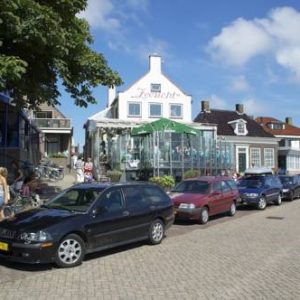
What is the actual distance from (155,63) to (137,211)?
37494 millimetres

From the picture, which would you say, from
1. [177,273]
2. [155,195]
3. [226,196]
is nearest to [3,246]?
[177,273]

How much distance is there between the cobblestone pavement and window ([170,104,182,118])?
3407cm

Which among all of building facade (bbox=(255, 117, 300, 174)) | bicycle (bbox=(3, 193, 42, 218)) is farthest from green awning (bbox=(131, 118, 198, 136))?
building facade (bbox=(255, 117, 300, 174))

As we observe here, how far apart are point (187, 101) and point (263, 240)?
3546 cm

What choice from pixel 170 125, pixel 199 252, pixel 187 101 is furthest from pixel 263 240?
pixel 187 101

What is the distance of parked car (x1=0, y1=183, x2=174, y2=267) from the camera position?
30.2ft

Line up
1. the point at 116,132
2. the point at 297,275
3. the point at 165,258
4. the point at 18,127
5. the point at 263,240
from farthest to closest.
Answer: the point at 116,132 < the point at 18,127 < the point at 263,240 < the point at 165,258 < the point at 297,275

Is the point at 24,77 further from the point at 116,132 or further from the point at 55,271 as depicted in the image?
the point at 116,132

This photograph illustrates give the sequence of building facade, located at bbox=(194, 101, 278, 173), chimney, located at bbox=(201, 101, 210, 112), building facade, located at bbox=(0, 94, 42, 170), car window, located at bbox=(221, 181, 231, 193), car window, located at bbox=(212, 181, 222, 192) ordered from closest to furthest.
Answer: car window, located at bbox=(212, 181, 222, 192) → car window, located at bbox=(221, 181, 231, 193) → building facade, located at bbox=(0, 94, 42, 170) → building facade, located at bbox=(194, 101, 278, 173) → chimney, located at bbox=(201, 101, 210, 112)

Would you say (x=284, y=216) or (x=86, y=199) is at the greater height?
(x=86, y=199)

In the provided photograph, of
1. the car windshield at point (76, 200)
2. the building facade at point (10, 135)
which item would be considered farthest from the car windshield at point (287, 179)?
the car windshield at point (76, 200)

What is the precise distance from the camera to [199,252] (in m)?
11.2

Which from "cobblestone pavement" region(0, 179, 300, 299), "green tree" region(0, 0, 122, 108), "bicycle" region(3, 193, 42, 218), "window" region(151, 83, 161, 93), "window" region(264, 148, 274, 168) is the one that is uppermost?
"window" region(151, 83, 161, 93)

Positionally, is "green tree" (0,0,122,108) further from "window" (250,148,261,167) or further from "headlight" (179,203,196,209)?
"window" (250,148,261,167)
